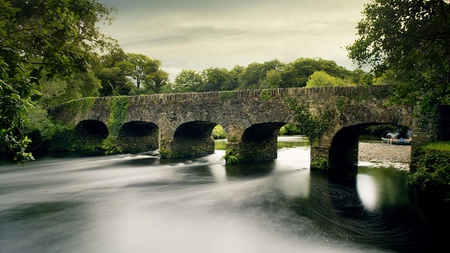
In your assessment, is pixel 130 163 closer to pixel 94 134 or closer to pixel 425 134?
pixel 94 134

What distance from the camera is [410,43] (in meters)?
8.73

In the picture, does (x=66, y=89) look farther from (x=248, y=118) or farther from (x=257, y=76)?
(x=257, y=76)

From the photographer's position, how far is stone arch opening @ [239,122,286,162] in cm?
1684

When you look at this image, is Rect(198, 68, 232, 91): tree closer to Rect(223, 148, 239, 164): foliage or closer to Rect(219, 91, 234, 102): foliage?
Rect(219, 91, 234, 102): foliage

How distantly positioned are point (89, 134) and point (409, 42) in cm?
2467

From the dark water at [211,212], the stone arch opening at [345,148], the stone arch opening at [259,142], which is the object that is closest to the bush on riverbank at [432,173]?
the dark water at [211,212]

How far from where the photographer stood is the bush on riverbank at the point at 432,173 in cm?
880

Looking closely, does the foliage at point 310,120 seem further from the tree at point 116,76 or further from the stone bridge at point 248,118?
the tree at point 116,76

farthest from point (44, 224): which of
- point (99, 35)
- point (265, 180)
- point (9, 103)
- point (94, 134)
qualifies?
point (94, 134)

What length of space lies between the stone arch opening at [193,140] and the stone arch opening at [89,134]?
9038 millimetres

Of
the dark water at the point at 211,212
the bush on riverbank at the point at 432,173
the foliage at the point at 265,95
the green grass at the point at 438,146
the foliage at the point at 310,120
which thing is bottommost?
the dark water at the point at 211,212

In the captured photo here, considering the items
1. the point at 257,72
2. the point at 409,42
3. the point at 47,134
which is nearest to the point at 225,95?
the point at 409,42

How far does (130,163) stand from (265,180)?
30.3ft

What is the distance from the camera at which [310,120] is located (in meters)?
14.1
